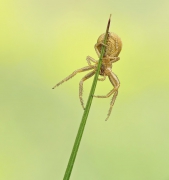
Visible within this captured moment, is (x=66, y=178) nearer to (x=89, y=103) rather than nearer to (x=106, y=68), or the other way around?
(x=89, y=103)

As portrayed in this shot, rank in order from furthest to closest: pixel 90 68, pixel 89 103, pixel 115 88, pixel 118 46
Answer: pixel 115 88
pixel 90 68
pixel 118 46
pixel 89 103

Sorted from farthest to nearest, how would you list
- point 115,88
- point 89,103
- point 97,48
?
point 115,88 < point 97,48 < point 89,103

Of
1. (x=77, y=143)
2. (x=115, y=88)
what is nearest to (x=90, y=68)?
(x=115, y=88)

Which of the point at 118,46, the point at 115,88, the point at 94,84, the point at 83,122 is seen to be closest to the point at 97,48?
the point at 118,46

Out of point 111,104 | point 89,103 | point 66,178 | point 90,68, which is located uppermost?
point 90,68

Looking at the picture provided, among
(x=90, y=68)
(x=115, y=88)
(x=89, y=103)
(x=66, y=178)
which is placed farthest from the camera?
(x=115, y=88)

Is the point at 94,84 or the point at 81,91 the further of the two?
the point at 81,91

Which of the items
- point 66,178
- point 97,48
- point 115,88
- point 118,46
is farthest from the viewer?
point 115,88

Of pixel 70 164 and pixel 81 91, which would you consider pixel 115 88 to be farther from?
pixel 70 164

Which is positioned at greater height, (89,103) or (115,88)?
(115,88)
